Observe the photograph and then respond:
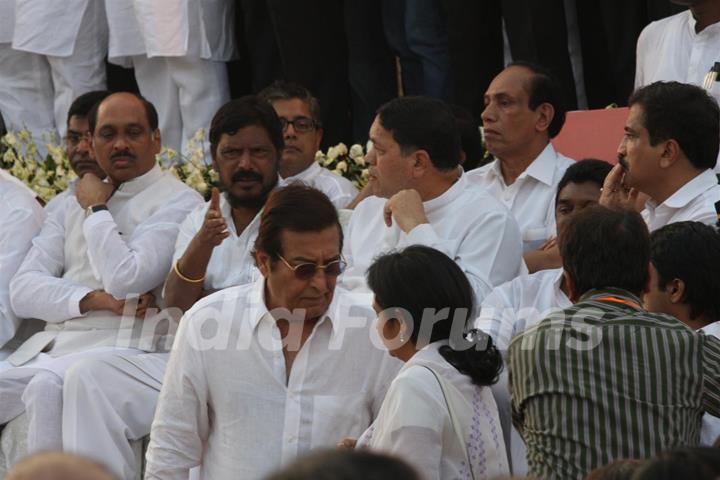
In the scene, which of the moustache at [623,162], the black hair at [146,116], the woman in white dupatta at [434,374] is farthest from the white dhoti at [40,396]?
the moustache at [623,162]

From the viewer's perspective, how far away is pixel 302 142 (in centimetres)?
809

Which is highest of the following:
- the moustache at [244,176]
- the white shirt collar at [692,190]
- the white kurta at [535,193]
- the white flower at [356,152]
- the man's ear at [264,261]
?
the man's ear at [264,261]

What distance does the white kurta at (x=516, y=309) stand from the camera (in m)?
5.19

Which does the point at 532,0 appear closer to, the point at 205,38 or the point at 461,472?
the point at 205,38

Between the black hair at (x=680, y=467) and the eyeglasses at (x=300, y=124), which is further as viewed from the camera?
A: the eyeglasses at (x=300, y=124)

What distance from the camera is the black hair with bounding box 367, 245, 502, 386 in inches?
182

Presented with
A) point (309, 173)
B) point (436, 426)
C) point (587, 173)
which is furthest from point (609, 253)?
point (309, 173)

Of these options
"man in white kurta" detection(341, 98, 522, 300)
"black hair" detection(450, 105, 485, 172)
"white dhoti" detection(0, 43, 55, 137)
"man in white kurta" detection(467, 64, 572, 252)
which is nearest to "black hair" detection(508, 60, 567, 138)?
"man in white kurta" detection(467, 64, 572, 252)

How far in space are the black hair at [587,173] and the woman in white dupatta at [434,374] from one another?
1971 millimetres

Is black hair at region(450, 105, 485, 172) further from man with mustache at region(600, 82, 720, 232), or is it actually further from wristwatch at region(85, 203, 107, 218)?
wristwatch at region(85, 203, 107, 218)

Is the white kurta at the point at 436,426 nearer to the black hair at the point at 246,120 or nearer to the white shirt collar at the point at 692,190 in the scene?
the white shirt collar at the point at 692,190

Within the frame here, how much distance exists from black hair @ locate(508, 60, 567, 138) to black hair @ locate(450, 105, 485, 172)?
429mm

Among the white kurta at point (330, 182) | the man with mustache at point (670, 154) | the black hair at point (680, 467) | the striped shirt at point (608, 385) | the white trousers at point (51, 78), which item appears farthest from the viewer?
the white trousers at point (51, 78)

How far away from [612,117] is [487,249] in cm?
172
